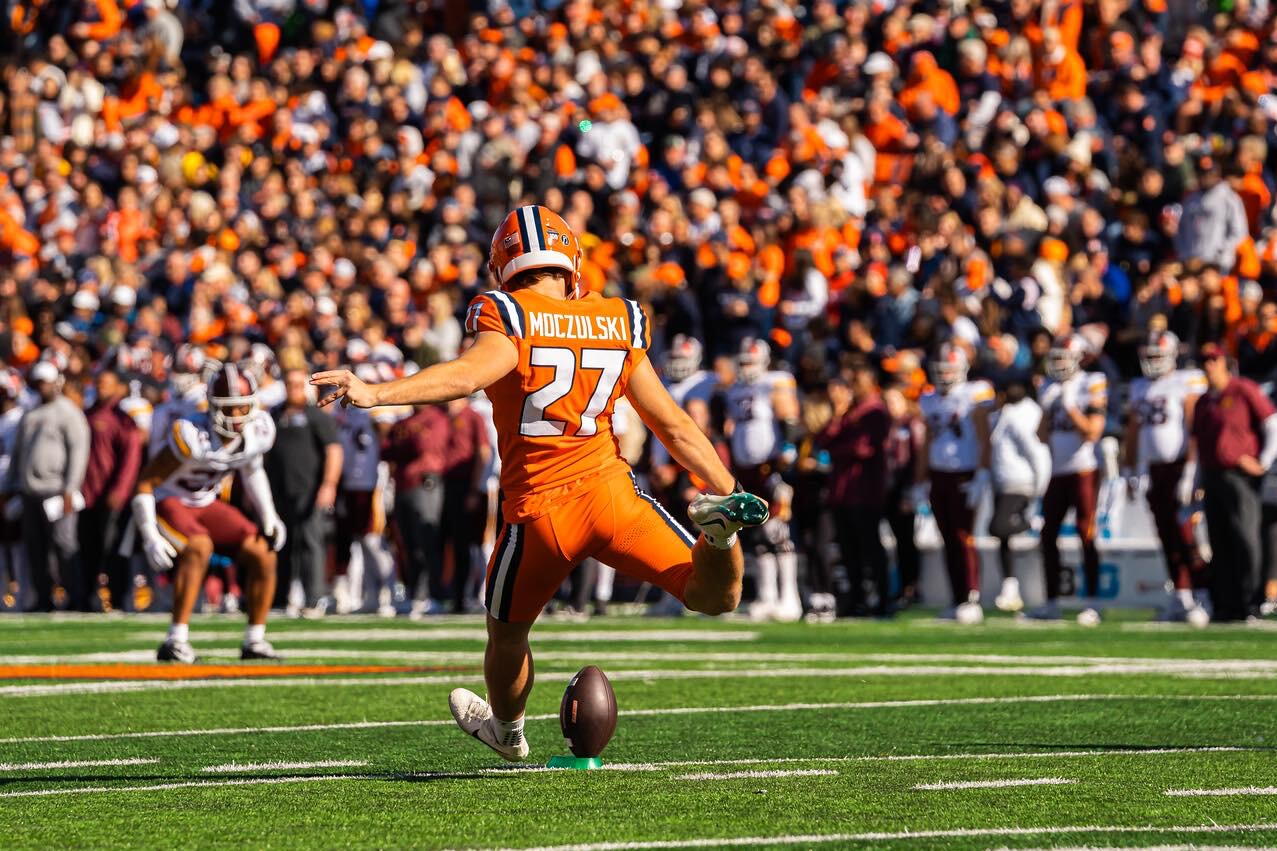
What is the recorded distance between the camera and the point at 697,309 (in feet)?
67.9

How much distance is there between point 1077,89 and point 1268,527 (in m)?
5.58

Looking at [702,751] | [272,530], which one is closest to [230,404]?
[272,530]

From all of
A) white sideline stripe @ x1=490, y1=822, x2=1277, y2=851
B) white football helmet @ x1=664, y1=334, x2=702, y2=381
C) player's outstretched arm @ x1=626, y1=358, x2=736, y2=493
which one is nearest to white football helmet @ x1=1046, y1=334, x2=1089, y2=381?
white football helmet @ x1=664, y1=334, x2=702, y2=381

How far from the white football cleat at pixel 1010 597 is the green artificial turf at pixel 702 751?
417 cm

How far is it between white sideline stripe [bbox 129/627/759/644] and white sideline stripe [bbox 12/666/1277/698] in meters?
3.16

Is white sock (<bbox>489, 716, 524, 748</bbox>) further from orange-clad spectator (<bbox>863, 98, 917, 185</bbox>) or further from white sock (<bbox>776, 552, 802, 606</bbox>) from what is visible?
orange-clad spectator (<bbox>863, 98, 917, 185</bbox>)

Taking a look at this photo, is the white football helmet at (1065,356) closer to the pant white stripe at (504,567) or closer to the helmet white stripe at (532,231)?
the helmet white stripe at (532,231)

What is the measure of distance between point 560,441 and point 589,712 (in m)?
0.85

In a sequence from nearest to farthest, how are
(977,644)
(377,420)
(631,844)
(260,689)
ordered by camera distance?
(631,844)
(260,689)
(977,644)
(377,420)

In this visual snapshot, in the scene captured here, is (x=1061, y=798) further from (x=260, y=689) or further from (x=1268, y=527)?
(x=1268, y=527)

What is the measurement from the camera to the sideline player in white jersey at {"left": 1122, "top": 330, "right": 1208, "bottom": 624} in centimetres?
1712

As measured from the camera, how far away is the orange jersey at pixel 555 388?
712 centimetres

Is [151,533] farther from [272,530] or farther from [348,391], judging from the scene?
[348,391]

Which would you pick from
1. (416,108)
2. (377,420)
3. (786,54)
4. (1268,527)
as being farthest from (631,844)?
(416,108)
